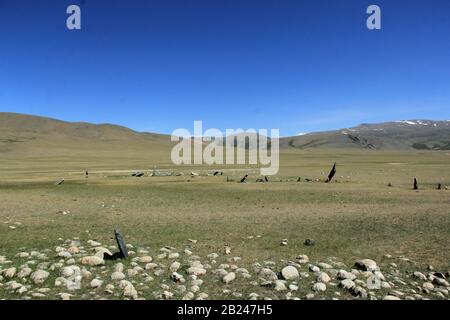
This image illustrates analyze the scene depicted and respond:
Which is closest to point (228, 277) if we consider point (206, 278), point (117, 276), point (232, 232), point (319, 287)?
point (206, 278)

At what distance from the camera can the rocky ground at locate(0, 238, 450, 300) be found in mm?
8758

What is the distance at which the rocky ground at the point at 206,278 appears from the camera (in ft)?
28.7

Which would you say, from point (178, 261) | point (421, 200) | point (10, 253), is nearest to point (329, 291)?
point (178, 261)

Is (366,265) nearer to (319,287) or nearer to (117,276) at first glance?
(319,287)

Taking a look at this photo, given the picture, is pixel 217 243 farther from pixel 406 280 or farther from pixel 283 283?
pixel 406 280

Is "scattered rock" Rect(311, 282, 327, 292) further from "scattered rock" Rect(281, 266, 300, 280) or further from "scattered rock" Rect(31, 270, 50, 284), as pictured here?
"scattered rock" Rect(31, 270, 50, 284)

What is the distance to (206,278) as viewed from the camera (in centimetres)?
984

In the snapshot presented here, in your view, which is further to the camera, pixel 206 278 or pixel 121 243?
pixel 121 243

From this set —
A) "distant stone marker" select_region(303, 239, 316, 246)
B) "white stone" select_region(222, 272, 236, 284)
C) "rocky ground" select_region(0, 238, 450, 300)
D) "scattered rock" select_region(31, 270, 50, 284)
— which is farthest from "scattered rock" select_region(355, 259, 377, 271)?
"scattered rock" select_region(31, 270, 50, 284)

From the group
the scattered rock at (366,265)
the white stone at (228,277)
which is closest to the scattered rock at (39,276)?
the white stone at (228,277)
